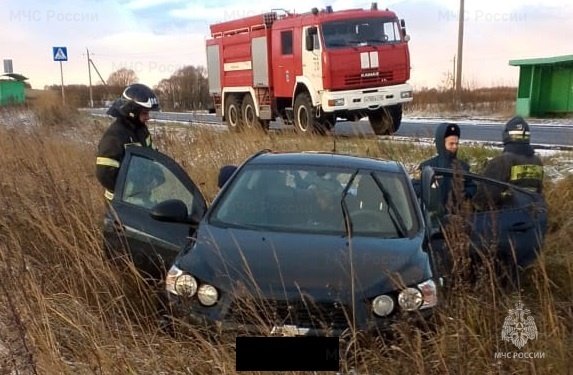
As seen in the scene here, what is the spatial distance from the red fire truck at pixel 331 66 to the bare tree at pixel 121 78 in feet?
89.1

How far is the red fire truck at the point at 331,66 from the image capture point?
1342 centimetres

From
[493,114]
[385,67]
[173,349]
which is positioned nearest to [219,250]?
[173,349]

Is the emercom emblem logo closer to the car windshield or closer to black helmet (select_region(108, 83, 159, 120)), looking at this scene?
the car windshield

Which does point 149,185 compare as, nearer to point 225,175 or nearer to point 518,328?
point 225,175

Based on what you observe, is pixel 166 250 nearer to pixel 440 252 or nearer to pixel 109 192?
pixel 109 192

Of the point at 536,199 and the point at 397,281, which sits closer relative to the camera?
the point at 397,281

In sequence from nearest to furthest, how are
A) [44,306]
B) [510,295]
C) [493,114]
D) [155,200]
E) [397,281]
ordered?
[397,281]
[44,306]
[510,295]
[155,200]
[493,114]

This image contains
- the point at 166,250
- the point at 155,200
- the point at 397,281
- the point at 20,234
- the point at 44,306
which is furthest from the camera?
the point at 20,234

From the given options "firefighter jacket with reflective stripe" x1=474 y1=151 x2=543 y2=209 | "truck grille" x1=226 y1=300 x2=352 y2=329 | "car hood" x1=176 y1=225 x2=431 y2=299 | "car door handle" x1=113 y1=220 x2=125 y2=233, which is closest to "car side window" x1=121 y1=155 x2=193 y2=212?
"car door handle" x1=113 y1=220 x2=125 y2=233

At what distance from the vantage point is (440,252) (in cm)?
341

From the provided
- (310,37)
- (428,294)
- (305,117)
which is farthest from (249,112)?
(428,294)

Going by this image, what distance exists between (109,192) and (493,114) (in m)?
22.1

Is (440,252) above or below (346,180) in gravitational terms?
below

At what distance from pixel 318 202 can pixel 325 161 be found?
547 mm
